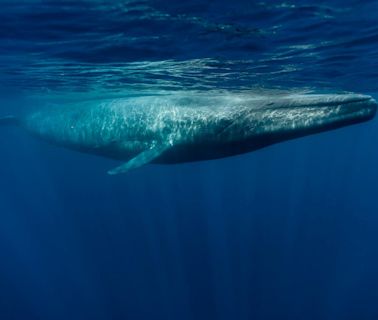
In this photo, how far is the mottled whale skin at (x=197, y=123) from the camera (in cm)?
754

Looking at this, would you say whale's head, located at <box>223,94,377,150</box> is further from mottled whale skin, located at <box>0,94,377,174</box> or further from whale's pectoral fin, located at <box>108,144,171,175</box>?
whale's pectoral fin, located at <box>108,144,171,175</box>

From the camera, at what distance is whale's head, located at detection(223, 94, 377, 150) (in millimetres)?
7172

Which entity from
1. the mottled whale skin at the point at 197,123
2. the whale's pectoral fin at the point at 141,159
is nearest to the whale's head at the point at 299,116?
the mottled whale skin at the point at 197,123

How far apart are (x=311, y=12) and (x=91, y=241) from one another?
22.4 m

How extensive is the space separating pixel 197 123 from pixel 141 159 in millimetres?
1679

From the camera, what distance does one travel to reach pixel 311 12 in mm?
9742

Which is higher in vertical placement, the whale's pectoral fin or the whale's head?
the whale's head

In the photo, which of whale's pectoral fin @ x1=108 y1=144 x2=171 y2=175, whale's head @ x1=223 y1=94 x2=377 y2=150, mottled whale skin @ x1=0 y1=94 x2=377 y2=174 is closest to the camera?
whale's head @ x1=223 y1=94 x2=377 y2=150

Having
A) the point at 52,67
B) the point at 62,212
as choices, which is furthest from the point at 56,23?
the point at 62,212

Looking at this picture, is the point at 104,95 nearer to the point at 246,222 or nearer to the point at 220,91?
the point at 220,91

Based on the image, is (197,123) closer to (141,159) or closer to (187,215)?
(141,159)

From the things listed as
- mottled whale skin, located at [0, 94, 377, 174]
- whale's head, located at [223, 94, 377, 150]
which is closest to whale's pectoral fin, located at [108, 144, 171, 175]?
mottled whale skin, located at [0, 94, 377, 174]

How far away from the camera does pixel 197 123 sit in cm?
957

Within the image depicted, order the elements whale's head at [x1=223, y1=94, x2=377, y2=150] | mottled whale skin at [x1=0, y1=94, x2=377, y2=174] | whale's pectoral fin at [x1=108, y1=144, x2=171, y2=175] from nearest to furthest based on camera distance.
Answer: whale's head at [x1=223, y1=94, x2=377, y2=150]
mottled whale skin at [x1=0, y1=94, x2=377, y2=174]
whale's pectoral fin at [x1=108, y1=144, x2=171, y2=175]
